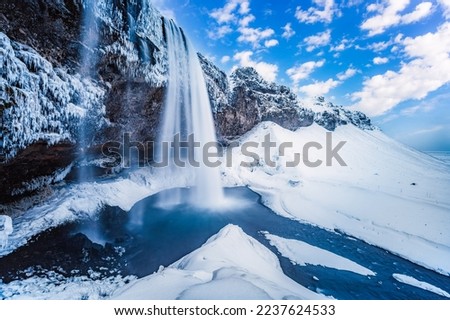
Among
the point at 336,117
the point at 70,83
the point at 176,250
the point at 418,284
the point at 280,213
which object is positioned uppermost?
the point at 336,117

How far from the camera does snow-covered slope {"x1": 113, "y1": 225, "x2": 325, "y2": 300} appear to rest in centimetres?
467

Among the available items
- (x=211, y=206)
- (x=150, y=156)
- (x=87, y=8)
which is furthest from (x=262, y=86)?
(x=87, y=8)

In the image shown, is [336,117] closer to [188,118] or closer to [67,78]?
[188,118]

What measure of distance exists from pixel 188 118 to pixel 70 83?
37.2ft

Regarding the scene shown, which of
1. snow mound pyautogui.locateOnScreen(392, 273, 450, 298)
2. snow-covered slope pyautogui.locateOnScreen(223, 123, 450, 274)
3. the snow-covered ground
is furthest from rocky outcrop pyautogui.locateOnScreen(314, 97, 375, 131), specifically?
→ snow mound pyautogui.locateOnScreen(392, 273, 450, 298)

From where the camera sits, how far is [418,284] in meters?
8.75

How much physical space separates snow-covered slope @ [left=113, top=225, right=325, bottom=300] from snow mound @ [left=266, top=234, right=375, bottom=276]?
1895mm

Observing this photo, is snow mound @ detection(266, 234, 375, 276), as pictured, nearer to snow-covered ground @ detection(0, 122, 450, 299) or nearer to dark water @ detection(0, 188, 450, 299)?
snow-covered ground @ detection(0, 122, 450, 299)

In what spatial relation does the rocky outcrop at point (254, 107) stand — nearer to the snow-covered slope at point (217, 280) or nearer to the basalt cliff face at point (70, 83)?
the basalt cliff face at point (70, 83)

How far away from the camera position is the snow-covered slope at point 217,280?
467cm

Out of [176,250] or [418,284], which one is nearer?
[418,284]

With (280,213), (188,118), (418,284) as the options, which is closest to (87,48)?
(188,118)

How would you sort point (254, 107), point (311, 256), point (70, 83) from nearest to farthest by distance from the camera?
1. point (311, 256)
2. point (70, 83)
3. point (254, 107)

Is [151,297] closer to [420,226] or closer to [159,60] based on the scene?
[420,226]
